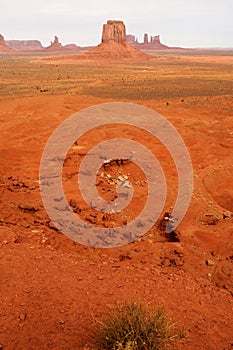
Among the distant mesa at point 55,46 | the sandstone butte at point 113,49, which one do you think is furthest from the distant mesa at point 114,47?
the distant mesa at point 55,46

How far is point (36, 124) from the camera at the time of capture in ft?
51.8

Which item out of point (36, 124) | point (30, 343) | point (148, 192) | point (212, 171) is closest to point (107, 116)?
point (36, 124)

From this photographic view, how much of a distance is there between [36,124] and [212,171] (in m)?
9.40

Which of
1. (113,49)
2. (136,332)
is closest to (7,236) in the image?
(136,332)

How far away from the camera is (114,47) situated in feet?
319

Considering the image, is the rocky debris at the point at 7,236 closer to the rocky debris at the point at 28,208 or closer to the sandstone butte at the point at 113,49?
the rocky debris at the point at 28,208

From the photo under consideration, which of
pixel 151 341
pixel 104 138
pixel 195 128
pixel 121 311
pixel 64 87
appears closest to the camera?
pixel 151 341

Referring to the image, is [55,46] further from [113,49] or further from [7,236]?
[7,236]

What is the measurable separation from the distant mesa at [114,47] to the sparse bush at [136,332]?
93958 mm

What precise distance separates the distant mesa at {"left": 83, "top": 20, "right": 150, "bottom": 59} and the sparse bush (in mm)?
93958

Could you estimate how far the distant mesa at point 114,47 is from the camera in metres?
92.3

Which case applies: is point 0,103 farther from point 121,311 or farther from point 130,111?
point 121,311

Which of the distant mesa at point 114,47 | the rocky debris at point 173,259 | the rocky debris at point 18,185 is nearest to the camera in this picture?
the rocky debris at point 173,259

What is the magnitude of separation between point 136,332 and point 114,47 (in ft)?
337
